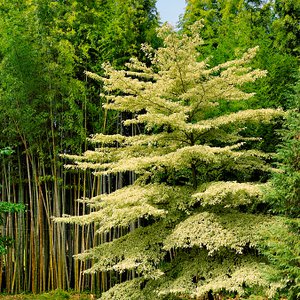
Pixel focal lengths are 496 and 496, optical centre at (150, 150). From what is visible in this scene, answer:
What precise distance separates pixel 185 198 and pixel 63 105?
3400 mm

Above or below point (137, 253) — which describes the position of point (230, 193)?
above

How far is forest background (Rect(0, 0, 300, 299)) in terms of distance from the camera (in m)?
7.42

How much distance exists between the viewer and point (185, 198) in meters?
5.38

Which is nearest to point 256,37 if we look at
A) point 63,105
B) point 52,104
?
point 63,105

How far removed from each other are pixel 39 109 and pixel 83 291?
2997mm

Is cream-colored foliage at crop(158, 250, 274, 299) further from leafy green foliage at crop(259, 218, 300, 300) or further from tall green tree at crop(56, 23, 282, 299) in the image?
leafy green foliage at crop(259, 218, 300, 300)

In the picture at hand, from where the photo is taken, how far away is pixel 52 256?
781 centimetres

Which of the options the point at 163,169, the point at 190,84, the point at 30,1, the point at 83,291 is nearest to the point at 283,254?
the point at 163,169

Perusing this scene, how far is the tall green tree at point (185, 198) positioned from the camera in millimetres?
4844

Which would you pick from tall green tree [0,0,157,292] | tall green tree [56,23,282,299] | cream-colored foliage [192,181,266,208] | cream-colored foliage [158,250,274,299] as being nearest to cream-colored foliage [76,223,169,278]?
tall green tree [56,23,282,299]

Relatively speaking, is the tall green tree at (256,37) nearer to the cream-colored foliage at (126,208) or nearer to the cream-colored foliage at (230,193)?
the cream-colored foliage at (230,193)

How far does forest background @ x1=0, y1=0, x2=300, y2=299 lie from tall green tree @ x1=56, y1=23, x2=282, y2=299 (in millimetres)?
1305

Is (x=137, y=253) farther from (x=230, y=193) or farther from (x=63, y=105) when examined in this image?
(x=63, y=105)

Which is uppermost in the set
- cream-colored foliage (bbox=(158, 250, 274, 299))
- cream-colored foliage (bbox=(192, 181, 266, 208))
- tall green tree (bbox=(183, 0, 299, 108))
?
tall green tree (bbox=(183, 0, 299, 108))
